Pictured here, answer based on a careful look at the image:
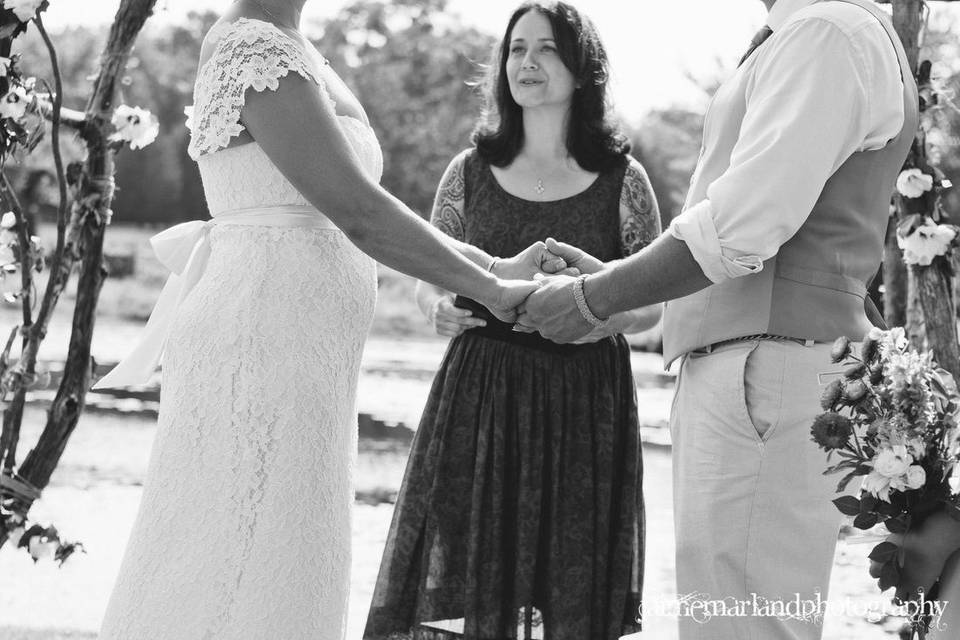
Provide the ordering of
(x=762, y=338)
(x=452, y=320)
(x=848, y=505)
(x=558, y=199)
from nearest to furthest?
1. (x=848, y=505)
2. (x=762, y=338)
3. (x=452, y=320)
4. (x=558, y=199)

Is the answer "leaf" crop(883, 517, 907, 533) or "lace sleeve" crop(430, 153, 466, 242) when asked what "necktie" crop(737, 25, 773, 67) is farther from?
"lace sleeve" crop(430, 153, 466, 242)

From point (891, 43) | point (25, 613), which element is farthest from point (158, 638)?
point (25, 613)

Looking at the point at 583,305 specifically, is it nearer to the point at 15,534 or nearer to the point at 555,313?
the point at 555,313

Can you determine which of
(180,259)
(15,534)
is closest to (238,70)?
(180,259)

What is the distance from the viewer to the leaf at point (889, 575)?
2.18 meters

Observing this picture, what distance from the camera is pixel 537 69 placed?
3760mm

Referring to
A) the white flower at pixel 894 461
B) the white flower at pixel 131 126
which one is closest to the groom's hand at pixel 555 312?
the white flower at pixel 894 461

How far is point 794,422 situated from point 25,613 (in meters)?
3.34

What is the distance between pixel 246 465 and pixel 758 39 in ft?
4.78

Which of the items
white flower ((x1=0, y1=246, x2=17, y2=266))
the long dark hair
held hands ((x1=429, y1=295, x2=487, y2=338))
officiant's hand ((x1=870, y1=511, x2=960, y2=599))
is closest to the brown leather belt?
officiant's hand ((x1=870, y1=511, x2=960, y2=599))

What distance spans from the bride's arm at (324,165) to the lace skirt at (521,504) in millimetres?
984

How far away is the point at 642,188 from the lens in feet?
12.3

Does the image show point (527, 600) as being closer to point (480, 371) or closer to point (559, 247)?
point (480, 371)

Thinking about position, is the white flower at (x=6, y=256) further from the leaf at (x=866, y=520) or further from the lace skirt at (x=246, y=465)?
the leaf at (x=866, y=520)
